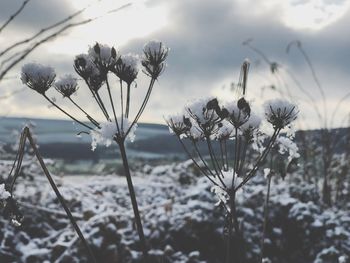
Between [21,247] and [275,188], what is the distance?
11.9ft

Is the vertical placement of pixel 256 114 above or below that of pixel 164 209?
above

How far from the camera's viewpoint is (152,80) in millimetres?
2055

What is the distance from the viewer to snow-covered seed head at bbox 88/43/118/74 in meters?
1.92

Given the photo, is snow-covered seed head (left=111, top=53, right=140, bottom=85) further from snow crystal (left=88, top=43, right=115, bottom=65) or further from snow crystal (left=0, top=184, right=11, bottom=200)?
snow crystal (left=0, top=184, right=11, bottom=200)

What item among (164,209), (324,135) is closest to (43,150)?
(164,209)

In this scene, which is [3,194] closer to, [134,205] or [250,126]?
[134,205]

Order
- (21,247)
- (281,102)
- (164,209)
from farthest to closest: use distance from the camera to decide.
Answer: (164,209) → (21,247) → (281,102)

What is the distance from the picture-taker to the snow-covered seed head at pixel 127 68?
198 centimetres

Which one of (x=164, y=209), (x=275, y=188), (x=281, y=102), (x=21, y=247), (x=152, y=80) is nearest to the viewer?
(x=281, y=102)

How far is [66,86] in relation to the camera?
2020 mm

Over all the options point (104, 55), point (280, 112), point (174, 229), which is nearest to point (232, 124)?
point (280, 112)

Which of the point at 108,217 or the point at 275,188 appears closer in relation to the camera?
the point at 108,217

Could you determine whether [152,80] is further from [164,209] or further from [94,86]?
[164,209]

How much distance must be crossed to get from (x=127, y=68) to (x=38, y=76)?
310mm
